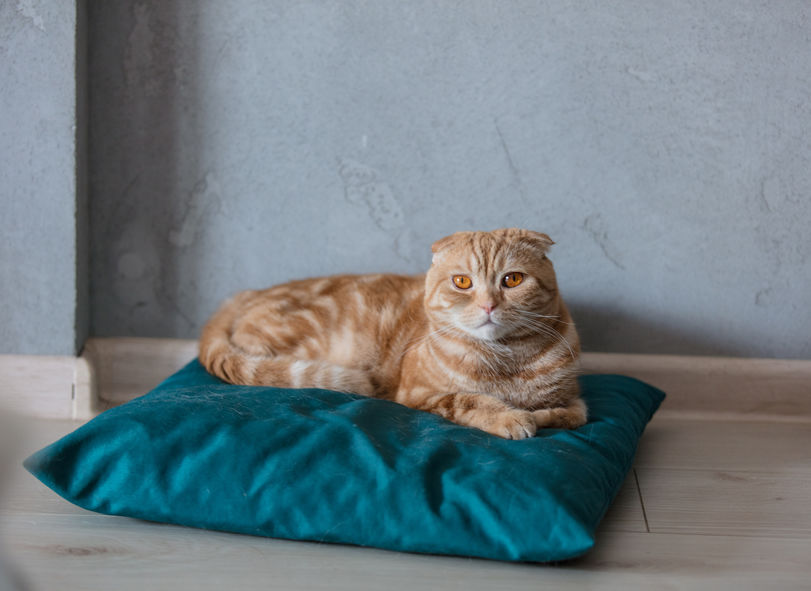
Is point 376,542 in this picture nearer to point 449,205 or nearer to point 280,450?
point 280,450

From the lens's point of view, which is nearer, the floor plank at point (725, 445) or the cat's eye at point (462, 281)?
the cat's eye at point (462, 281)

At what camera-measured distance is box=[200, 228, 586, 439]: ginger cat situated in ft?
6.30

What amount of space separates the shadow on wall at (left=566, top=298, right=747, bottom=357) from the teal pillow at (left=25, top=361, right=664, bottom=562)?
75 cm

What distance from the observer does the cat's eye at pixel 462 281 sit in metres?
1.94

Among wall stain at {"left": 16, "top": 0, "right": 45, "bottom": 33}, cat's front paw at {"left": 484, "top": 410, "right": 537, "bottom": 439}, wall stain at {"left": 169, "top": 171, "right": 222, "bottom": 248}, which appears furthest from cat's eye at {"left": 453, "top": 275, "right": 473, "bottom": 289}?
wall stain at {"left": 16, "top": 0, "right": 45, "bottom": 33}

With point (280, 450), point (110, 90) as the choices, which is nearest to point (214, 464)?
point (280, 450)

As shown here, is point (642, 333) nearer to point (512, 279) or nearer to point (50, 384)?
point (512, 279)

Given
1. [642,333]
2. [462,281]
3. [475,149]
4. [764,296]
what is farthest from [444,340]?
[764,296]

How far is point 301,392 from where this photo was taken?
1986mm

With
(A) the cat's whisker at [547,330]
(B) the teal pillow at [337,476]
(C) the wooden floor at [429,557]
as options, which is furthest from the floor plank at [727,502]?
(A) the cat's whisker at [547,330]

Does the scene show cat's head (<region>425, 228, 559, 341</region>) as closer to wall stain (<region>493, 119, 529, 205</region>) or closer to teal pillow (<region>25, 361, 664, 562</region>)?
teal pillow (<region>25, 361, 664, 562</region>)

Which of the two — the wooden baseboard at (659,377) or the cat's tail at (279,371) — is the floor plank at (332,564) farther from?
the wooden baseboard at (659,377)

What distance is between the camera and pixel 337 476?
1.64 meters

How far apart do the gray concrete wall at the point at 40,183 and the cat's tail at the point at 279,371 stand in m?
0.55
